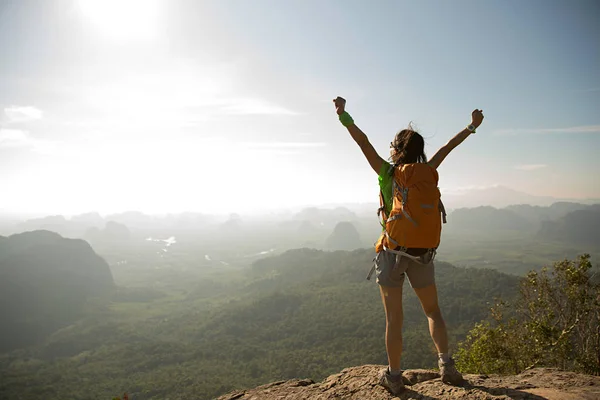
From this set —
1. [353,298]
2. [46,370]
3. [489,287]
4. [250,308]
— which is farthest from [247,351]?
[489,287]

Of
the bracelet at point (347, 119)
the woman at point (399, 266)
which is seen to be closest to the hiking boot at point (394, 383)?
the woman at point (399, 266)

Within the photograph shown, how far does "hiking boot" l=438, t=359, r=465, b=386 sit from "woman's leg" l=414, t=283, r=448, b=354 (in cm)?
29

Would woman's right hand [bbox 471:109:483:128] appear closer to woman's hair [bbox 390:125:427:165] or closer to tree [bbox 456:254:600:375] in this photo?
woman's hair [bbox 390:125:427:165]

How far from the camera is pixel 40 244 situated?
13812 cm

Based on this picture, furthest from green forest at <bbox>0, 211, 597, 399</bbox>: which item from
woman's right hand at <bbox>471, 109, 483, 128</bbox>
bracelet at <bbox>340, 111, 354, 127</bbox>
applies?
bracelet at <bbox>340, 111, 354, 127</bbox>

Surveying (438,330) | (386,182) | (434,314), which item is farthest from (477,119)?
(438,330)

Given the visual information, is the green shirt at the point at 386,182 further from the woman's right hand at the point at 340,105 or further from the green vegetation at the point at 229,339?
the green vegetation at the point at 229,339

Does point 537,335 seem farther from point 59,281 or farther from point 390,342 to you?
point 59,281

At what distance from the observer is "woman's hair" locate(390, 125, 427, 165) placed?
3.47m

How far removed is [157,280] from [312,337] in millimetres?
98894

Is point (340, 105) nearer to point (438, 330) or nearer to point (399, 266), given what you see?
point (399, 266)

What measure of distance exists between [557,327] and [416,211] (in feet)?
30.8

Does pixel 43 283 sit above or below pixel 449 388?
below

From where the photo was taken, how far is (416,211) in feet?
10.5
